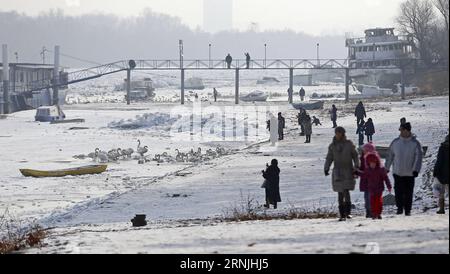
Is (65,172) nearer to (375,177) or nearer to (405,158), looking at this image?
(375,177)

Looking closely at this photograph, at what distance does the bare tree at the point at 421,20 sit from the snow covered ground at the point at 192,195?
34011mm

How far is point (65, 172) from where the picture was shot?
27.2 m

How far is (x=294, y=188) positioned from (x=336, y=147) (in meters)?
9.29

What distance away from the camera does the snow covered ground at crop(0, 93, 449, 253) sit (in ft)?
32.8

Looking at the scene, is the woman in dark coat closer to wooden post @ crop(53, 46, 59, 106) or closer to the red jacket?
the red jacket

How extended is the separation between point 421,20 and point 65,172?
212ft

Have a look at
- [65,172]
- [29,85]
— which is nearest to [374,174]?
[65,172]

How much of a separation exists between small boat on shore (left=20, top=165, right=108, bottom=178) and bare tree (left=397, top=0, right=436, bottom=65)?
60.0m

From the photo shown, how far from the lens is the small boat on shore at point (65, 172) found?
88.2 ft

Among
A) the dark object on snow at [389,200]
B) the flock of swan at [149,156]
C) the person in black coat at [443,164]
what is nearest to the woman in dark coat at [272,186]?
the dark object on snow at [389,200]

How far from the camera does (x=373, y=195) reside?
11836 mm

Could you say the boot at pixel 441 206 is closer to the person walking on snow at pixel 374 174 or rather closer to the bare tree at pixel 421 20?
the person walking on snow at pixel 374 174

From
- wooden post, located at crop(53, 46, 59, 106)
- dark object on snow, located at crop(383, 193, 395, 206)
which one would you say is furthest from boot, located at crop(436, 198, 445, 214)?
wooden post, located at crop(53, 46, 59, 106)
